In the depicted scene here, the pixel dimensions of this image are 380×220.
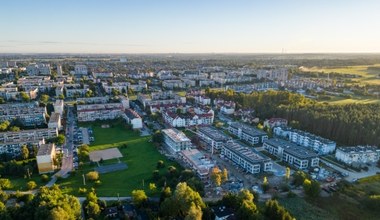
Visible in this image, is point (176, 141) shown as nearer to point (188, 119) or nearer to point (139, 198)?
point (188, 119)

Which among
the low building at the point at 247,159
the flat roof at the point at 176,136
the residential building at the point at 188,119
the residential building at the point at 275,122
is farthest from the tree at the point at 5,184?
the residential building at the point at 275,122

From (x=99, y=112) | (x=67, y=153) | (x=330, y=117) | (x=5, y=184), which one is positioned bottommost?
(x=67, y=153)

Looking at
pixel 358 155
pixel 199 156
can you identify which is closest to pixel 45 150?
pixel 199 156

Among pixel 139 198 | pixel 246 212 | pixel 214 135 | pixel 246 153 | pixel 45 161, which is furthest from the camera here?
pixel 214 135

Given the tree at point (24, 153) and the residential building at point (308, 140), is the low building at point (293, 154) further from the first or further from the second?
the tree at point (24, 153)

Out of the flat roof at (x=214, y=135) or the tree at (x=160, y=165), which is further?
the flat roof at (x=214, y=135)

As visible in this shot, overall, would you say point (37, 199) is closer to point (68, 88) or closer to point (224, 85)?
point (68, 88)
